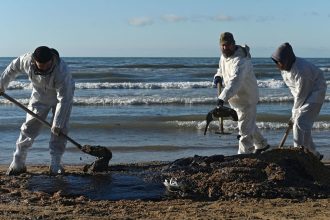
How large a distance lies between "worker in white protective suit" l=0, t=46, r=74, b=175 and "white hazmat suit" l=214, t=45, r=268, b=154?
184 cm

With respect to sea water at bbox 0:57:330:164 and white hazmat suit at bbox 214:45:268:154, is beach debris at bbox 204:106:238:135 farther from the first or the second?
sea water at bbox 0:57:330:164

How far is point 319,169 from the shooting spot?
23.0 ft

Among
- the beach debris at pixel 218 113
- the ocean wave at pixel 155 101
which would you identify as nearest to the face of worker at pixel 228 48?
the beach debris at pixel 218 113

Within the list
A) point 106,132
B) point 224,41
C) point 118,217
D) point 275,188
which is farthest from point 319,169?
point 106,132

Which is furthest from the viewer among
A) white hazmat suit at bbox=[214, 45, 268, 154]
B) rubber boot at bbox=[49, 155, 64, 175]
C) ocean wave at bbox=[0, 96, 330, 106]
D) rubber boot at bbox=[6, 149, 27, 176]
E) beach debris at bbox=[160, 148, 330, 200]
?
ocean wave at bbox=[0, 96, 330, 106]

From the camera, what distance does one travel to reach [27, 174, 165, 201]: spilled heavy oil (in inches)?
245

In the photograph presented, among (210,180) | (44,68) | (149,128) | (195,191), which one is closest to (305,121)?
(210,180)

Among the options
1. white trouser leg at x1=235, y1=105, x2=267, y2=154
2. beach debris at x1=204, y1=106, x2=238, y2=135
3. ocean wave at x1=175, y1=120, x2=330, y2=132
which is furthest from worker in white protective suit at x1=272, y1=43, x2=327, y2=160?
ocean wave at x1=175, y1=120, x2=330, y2=132

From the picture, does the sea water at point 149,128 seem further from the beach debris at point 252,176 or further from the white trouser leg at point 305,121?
the beach debris at point 252,176

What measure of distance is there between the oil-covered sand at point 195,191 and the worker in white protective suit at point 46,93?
32 cm

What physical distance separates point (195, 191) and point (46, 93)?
220cm

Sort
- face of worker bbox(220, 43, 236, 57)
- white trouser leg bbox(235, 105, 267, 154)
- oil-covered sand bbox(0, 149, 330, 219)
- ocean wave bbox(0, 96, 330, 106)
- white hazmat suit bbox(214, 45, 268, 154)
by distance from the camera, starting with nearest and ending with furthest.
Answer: oil-covered sand bbox(0, 149, 330, 219) → white hazmat suit bbox(214, 45, 268, 154) → face of worker bbox(220, 43, 236, 57) → white trouser leg bbox(235, 105, 267, 154) → ocean wave bbox(0, 96, 330, 106)

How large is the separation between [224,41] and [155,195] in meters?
2.40

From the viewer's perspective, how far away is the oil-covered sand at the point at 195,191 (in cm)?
541
